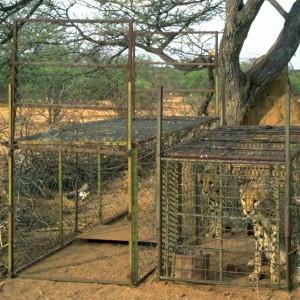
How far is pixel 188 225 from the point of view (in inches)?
310

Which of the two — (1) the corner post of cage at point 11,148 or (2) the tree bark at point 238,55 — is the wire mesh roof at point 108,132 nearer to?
(1) the corner post of cage at point 11,148

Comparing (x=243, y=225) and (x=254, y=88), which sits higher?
(x=254, y=88)

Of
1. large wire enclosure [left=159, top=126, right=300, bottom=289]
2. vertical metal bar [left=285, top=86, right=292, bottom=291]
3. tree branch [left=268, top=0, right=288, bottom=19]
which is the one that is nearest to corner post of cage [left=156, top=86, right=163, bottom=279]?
large wire enclosure [left=159, top=126, right=300, bottom=289]

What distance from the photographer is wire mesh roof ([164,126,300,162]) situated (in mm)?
6066

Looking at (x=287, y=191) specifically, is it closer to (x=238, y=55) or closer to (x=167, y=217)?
(x=167, y=217)

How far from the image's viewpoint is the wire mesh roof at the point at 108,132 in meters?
6.66

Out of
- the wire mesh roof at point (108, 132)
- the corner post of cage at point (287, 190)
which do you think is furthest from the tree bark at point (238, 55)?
the corner post of cage at point (287, 190)

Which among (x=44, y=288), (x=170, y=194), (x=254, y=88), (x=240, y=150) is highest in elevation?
(x=254, y=88)

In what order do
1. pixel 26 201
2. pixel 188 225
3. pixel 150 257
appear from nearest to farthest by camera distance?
pixel 150 257 → pixel 188 225 → pixel 26 201

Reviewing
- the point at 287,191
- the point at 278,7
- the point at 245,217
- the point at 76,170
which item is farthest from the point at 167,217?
the point at 278,7

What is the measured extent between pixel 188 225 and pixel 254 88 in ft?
15.6

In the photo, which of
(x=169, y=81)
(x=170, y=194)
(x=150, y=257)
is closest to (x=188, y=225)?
(x=150, y=257)

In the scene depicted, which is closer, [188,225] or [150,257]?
[150,257]

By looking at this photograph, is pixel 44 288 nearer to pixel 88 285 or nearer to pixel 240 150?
pixel 88 285
